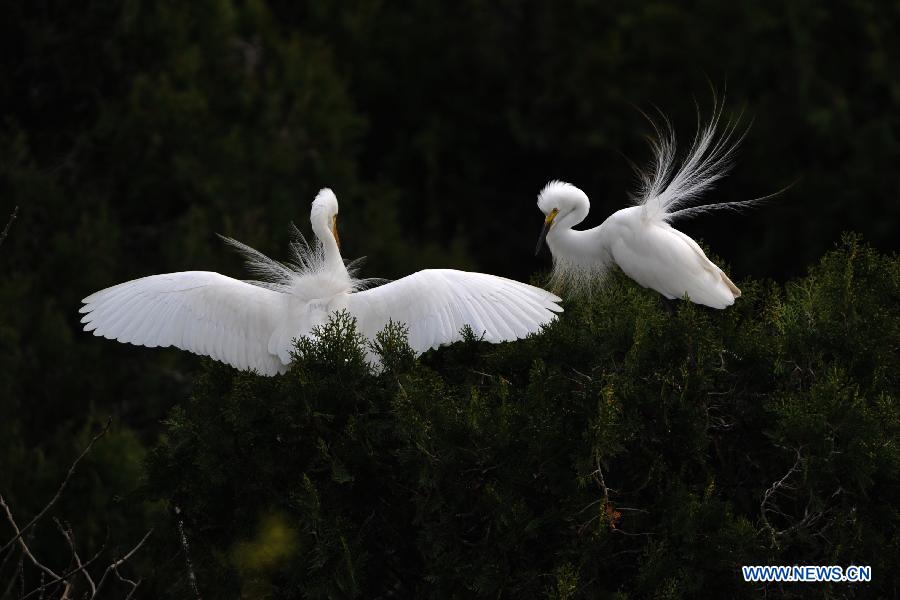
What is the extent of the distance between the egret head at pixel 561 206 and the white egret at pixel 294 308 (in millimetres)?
989

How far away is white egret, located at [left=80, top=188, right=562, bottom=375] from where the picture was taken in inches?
191

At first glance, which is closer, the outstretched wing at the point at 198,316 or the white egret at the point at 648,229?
the outstretched wing at the point at 198,316

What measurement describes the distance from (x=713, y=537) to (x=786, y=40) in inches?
366

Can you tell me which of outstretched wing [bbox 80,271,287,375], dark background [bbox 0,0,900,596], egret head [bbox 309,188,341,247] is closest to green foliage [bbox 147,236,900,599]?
outstretched wing [bbox 80,271,287,375]

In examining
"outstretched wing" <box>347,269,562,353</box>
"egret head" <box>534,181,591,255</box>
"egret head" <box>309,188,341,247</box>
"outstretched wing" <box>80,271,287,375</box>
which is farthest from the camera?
"egret head" <box>534,181,591,255</box>

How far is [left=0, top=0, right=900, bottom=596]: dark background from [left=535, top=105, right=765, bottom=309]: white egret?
6.04 ft

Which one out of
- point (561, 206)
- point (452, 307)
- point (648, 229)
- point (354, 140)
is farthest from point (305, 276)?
point (354, 140)

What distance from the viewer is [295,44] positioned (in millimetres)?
11812

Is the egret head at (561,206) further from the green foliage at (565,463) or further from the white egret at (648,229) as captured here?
the green foliage at (565,463)

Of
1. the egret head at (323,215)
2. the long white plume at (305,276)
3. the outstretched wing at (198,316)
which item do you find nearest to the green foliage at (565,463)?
the outstretched wing at (198,316)

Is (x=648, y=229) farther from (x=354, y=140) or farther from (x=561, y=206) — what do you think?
(x=354, y=140)

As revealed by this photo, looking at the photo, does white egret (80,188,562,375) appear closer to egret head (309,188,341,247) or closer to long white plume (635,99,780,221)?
egret head (309,188,341,247)

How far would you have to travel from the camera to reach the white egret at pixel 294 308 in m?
4.85

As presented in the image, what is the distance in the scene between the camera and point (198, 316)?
511 centimetres
